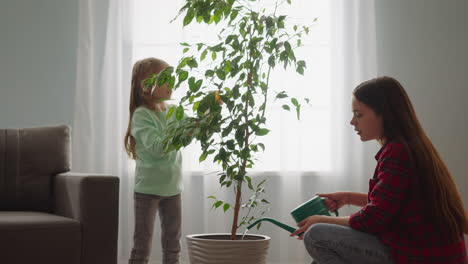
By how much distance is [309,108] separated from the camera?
11.0 ft

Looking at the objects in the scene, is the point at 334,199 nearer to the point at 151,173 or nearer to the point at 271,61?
the point at 271,61

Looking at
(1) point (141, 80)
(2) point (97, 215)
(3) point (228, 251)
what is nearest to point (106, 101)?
(1) point (141, 80)

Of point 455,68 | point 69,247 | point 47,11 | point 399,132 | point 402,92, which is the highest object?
point 47,11

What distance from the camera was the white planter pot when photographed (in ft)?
6.14

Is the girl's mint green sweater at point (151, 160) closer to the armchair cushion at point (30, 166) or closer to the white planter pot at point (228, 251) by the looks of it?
the armchair cushion at point (30, 166)

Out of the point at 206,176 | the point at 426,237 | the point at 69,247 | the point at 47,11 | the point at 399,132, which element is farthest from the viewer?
the point at 47,11

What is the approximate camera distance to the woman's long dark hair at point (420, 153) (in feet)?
5.35

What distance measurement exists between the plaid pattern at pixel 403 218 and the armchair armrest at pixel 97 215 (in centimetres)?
89

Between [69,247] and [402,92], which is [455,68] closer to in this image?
[402,92]

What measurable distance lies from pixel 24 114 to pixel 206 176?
116 centimetres

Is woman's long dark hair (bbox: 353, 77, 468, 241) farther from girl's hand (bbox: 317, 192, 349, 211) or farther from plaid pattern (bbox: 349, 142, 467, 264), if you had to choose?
girl's hand (bbox: 317, 192, 349, 211)

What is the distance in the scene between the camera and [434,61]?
11.3 feet

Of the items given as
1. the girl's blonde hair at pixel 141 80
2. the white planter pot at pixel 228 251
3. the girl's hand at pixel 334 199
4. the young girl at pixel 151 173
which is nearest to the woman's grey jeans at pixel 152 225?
the young girl at pixel 151 173

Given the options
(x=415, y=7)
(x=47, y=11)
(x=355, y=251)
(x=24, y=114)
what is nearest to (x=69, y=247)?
(x=355, y=251)
